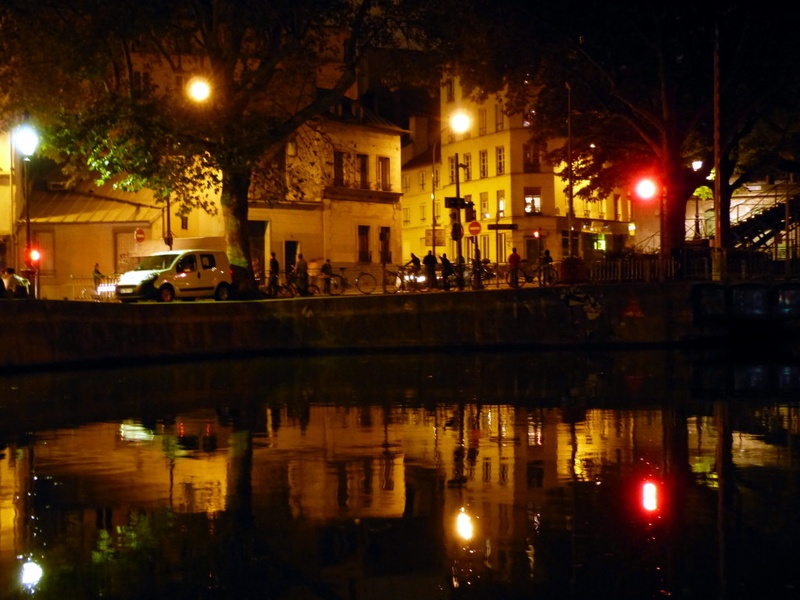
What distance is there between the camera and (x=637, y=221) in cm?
7056

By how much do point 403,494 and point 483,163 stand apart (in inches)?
3128

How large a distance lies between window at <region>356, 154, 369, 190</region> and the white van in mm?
26313

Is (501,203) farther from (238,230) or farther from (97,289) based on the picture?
(238,230)

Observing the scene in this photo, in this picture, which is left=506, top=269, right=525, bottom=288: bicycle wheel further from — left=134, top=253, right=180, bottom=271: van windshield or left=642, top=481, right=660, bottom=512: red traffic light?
left=642, top=481, right=660, bottom=512: red traffic light

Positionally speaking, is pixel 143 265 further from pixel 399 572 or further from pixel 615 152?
pixel 399 572

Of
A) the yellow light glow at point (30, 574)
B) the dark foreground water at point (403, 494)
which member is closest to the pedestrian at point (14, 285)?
the dark foreground water at point (403, 494)

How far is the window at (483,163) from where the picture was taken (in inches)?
3494

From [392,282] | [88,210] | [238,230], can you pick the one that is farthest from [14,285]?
[88,210]

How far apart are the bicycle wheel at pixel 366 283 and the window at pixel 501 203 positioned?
39323mm

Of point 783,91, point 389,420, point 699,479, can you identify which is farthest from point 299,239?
point 699,479

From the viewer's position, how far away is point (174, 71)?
121 feet

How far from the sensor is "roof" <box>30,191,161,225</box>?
5906 cm

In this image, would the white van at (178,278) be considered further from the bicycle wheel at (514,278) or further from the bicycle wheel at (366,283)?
the bicycle wheel at (514,278)

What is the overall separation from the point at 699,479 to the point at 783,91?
34.5 meters
